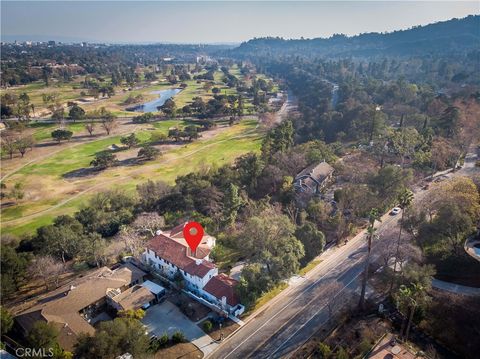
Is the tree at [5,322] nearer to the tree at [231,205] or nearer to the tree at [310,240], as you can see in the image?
the tree at [231,205]

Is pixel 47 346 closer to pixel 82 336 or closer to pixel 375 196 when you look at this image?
pixel 82 336

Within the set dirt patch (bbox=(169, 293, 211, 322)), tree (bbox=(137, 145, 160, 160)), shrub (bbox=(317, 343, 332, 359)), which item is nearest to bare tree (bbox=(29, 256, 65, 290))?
dirt patch (bbox=(169, 293, 211, 322))

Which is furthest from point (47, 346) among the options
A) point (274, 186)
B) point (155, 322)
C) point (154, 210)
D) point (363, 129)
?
point (363, 129)

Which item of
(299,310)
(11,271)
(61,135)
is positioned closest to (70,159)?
(61,135)

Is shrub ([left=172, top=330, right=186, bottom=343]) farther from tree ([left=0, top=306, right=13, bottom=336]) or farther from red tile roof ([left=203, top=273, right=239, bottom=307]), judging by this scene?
tree ([left=0, top=306, right=13, bottom=336])

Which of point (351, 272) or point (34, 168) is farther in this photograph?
point (34, 168)

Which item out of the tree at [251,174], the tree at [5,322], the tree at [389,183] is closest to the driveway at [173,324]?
the tree at [5,322]
